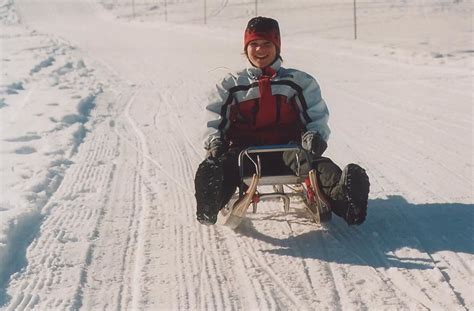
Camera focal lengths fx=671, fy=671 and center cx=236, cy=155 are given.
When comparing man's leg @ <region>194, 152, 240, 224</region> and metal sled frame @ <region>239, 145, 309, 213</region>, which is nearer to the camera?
man's leg @ <region>194, 152, 240, 224</region>

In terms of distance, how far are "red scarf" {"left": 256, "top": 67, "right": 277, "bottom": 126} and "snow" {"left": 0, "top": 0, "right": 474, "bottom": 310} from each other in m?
0.51

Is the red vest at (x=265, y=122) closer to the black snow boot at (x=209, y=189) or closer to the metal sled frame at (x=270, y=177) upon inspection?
the metal sled frame at (x=270, y=177)

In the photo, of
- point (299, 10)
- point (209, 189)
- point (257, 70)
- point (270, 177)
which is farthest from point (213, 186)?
point (299, 10)

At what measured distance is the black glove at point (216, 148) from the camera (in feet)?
13.0

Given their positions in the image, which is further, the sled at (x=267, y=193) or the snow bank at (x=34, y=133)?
the snow bank at (x=34, y=133)

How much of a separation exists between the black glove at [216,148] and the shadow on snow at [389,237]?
0.47m

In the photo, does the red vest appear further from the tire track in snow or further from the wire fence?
the wire fence

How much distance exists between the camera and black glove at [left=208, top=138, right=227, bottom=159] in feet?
13.0

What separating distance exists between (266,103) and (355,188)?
0.93m

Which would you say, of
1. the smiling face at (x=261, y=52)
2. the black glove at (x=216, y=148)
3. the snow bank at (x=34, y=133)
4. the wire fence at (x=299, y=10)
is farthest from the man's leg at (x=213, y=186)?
the wire fence at (x=299, y=10)

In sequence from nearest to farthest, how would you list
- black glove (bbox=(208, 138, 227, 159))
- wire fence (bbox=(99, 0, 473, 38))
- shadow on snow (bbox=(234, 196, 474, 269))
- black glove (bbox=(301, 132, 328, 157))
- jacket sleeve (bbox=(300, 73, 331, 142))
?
shadow on snow (bbox=(234, 196, 474, 269))
black glove (bbox=(301, 132, 328, 157))
black glove (bbox=(208, 138, 227, 159))
jacket sleeve (bbox=(300, 73, 331, 142))
wire fence (bbox=(99, 0, 473, 38))

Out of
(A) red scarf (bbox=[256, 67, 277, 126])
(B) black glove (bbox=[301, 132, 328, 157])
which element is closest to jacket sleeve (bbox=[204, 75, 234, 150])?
(A) red scarf (bbox=[256, 67, 277, 126])

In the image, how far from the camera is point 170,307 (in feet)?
9.67

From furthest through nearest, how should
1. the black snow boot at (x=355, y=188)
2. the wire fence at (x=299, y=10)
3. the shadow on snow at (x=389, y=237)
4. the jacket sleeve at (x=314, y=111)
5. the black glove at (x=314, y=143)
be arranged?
the wire fence at (x=299, y=10)
the jacket sleeve at (x=314, y=111)
the black glove at (x=314, y=143)
the black snow boot at (x=355, y=188)
the shadow on snow at (x=389, y=237)
